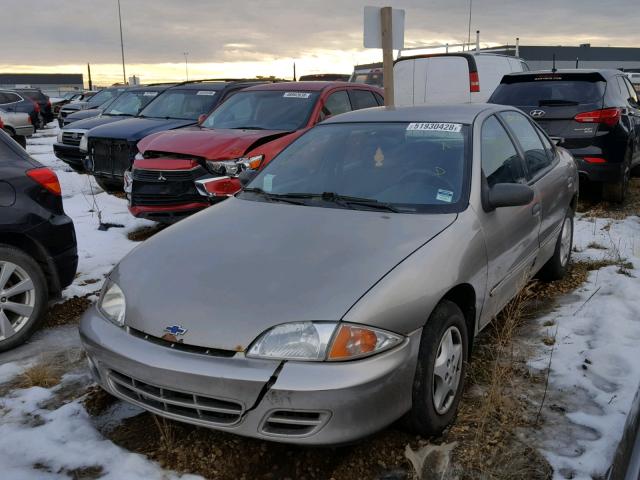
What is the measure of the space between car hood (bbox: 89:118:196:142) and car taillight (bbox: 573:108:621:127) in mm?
5605

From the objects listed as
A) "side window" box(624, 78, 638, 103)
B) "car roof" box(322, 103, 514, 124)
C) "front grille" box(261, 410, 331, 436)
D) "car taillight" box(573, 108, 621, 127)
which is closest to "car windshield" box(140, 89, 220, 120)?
"car taillight" box(573, 108, 621, 127)

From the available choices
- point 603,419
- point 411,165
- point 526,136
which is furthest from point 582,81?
point 603,419

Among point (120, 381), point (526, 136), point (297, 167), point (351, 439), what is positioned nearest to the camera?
point (351, 439)

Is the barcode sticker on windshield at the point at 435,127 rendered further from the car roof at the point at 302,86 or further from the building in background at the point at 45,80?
the building in background at the point at 45,80

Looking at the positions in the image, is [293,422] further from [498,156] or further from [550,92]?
[550,92]

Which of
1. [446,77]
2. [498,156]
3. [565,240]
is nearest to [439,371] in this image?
[498,156]

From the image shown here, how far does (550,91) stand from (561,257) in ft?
11.5

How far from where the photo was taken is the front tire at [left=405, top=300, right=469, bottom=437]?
8.80 feet

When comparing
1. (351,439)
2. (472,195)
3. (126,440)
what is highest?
(472,195)

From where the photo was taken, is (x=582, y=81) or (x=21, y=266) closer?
(x=21, y=266)

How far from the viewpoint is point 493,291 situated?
347cm

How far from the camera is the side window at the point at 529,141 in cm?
442

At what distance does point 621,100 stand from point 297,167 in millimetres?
5847

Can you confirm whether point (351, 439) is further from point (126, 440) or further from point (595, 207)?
Answer: point (595, 207)
